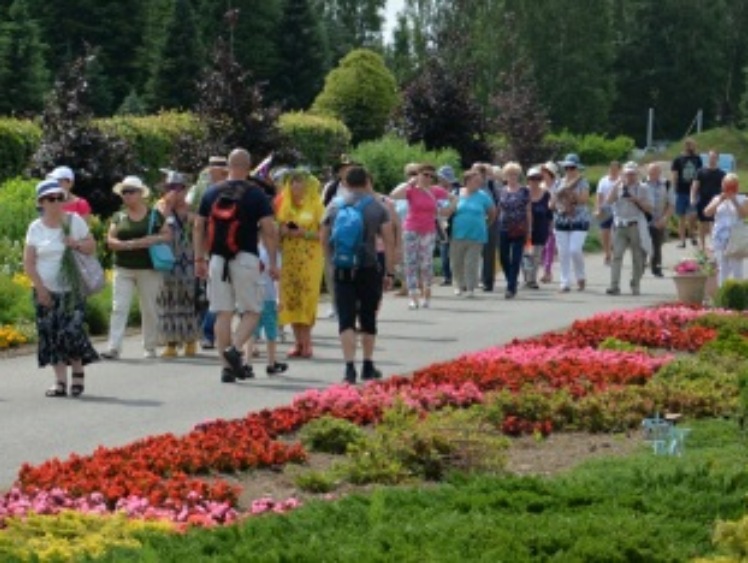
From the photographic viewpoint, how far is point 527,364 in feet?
55.7

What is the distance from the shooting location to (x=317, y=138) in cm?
4312

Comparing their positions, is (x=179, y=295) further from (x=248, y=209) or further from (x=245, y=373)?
(x=248, y=209)

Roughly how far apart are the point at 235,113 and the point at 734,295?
10843 millimetres

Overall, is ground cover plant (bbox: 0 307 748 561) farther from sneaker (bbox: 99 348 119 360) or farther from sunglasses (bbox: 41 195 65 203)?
sneaker (bbox: 99 348 119 360)

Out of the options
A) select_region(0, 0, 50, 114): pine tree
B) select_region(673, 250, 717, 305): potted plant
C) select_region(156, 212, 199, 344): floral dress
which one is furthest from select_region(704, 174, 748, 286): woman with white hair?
select_region(0, 0, 50, 114): pine tree

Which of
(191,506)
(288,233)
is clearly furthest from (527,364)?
(191,506)

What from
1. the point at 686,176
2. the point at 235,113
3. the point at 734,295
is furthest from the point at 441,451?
the point at 686,176

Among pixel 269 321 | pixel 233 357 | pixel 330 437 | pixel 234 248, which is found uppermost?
pixel 234 248

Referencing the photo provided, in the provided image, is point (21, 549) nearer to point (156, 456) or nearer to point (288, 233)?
point (156, 456)

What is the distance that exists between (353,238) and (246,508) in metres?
6.11

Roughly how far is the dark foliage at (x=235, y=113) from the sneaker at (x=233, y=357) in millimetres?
14138

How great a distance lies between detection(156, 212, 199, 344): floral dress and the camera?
19531mm

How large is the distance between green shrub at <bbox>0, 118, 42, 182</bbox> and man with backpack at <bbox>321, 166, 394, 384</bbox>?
16.2 m

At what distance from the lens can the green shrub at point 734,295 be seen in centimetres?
2300
